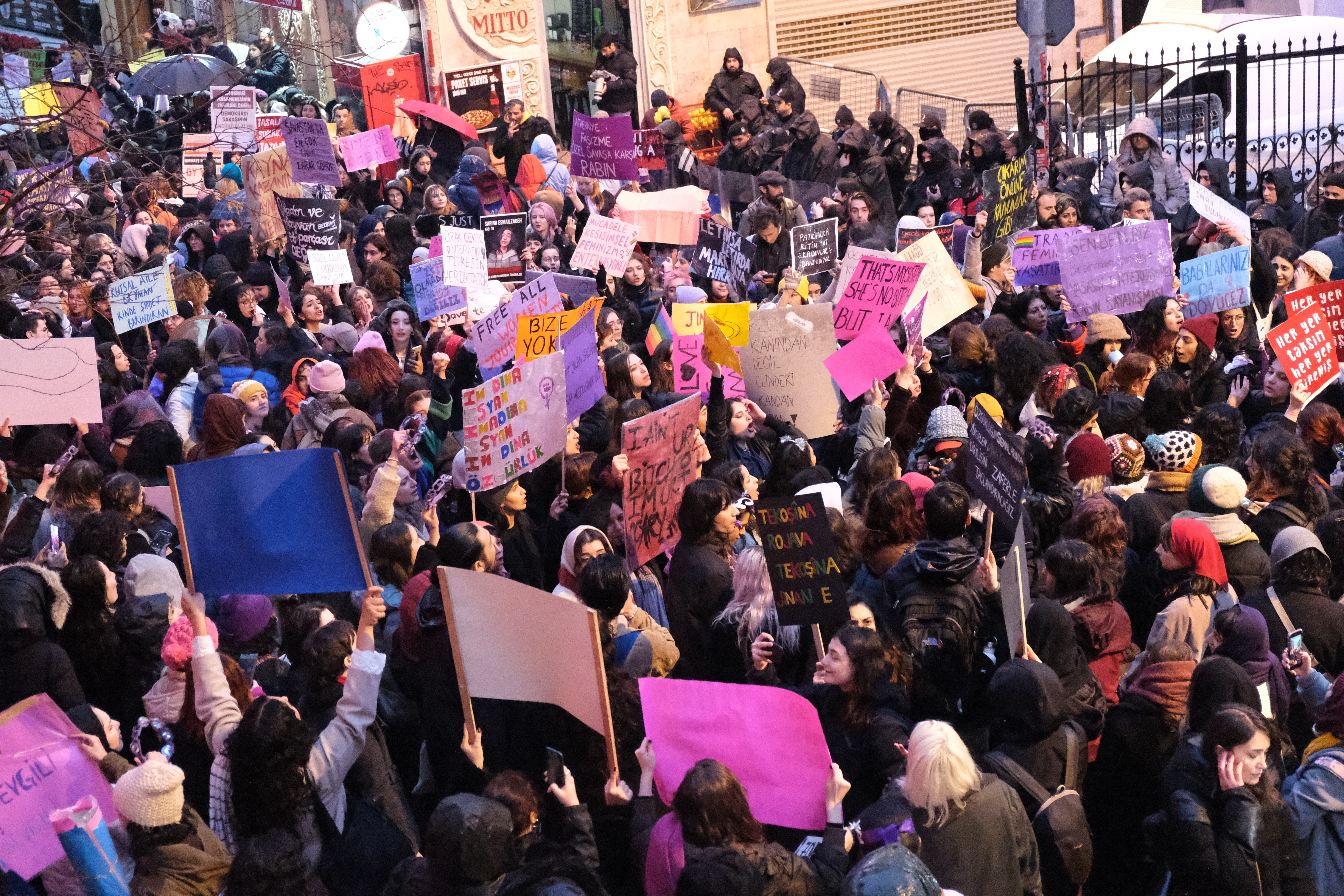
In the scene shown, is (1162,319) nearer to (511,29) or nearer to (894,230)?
(894,230)

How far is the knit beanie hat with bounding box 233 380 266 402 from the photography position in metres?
8.27

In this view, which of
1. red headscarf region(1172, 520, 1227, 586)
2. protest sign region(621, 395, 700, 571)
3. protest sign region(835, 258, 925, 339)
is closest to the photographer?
red headscarf region(1172, 520, 1227, 586)

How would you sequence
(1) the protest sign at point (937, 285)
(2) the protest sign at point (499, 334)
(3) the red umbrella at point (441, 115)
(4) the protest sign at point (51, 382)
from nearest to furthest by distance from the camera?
1. (2) the protest sign at point (499, 334)
2. (4) the protest sign at point (51, 382)
3. (1) the protest sign at point (937, 285)
4. (3) the red umbrella at point (441, 115)

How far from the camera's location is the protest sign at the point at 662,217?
1228 cm

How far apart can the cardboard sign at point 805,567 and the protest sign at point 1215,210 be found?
218 inches

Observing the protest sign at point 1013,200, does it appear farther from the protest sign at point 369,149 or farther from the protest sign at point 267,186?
the protest sign at point 369,149

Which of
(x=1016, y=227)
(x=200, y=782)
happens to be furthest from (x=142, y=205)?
(x=200, y=782)

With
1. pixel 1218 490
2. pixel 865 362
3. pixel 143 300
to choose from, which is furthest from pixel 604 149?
pixel 1218 490

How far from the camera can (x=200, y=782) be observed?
15.3 feet

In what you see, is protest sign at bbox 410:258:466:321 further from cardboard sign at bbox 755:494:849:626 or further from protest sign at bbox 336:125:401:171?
protest sign at bbox 336:125:401:171

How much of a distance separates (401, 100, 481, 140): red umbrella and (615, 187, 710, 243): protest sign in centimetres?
559

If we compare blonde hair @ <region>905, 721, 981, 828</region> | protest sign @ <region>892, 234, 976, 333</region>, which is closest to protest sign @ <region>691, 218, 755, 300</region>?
protest sign @ <region>892, 234, 976, 333</region>

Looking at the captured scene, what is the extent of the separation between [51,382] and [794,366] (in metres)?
4.38

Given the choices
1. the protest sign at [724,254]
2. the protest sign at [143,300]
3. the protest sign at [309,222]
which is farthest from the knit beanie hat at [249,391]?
the protest sign at [724,254]
